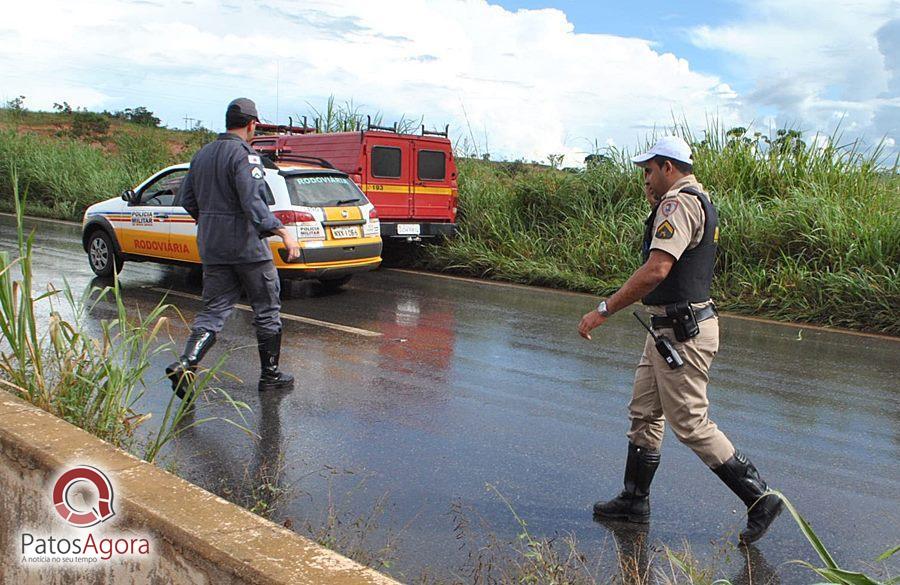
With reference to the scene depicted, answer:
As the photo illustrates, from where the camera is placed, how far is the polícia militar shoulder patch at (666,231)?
421 centimetres

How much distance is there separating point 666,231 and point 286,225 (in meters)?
6.95

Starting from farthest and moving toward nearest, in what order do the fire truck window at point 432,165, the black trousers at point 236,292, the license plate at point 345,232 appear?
the fire truck window at point 432,165 < the license plate at point 345,232 < the black trousers at point 236,292

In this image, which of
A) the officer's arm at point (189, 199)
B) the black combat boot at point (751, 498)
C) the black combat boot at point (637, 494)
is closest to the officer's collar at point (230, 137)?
the officer's arm at point (189, 199)

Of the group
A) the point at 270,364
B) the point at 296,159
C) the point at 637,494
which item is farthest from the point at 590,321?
the point at 296,159

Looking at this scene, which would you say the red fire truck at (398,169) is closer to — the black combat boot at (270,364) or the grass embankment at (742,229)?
the grass embankment at (742,229)

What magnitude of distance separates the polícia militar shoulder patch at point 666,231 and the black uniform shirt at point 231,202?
2.90m

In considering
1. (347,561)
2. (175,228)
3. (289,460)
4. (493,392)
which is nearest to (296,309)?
(175,228)

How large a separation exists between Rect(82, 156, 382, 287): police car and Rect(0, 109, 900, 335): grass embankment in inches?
133

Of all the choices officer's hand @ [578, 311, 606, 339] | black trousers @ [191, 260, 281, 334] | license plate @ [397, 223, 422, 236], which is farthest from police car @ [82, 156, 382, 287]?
officer's hand @ [578, 311, 606, 339]

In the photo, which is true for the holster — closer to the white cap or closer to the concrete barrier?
the white cap

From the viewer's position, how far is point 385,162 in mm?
14445

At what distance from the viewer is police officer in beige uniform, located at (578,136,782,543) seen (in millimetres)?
4262

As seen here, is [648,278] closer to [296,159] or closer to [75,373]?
[75,373]

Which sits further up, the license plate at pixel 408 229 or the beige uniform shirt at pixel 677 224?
the beige uniform shirt at pixel 677 224
